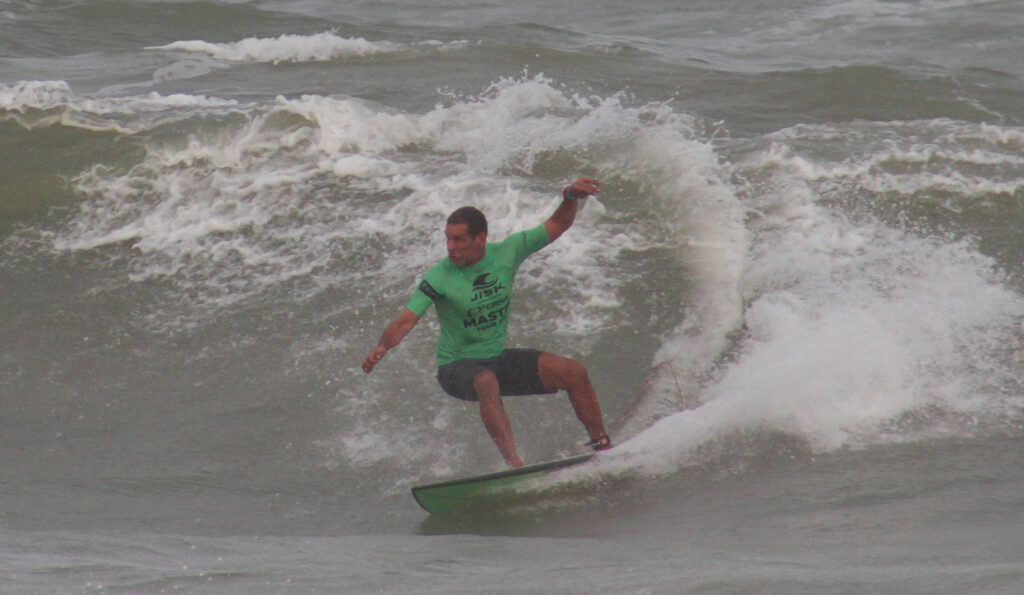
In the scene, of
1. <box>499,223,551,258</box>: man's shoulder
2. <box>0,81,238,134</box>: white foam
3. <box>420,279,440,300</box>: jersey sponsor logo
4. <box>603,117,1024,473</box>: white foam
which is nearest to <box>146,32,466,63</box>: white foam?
<box>0,81,238,134</box>: white foam

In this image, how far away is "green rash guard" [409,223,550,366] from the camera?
18.8ft

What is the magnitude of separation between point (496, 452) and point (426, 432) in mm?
491

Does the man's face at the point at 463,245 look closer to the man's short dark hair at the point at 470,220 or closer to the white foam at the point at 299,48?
the man's short dark hair at the point at 470,220

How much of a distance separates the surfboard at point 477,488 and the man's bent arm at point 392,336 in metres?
0.69

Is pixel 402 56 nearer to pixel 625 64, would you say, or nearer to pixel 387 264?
pixel 625 64

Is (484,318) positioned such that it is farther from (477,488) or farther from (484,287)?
(477,488)

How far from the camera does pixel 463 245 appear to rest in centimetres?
560

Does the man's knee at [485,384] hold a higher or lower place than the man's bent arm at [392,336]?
lower

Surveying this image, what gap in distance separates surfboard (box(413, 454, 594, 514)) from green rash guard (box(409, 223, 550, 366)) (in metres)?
0.74

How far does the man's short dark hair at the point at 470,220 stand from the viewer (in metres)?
5.58

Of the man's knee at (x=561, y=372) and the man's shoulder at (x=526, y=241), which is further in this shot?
the man's shoulder at (x=526, y=241)

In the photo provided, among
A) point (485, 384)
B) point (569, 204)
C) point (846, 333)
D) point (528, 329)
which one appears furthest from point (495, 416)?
point (846, 333)

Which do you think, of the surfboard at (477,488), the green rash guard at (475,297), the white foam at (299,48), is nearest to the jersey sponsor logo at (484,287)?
the green rash guard at (475,297)

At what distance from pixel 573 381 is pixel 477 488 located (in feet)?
2.54
